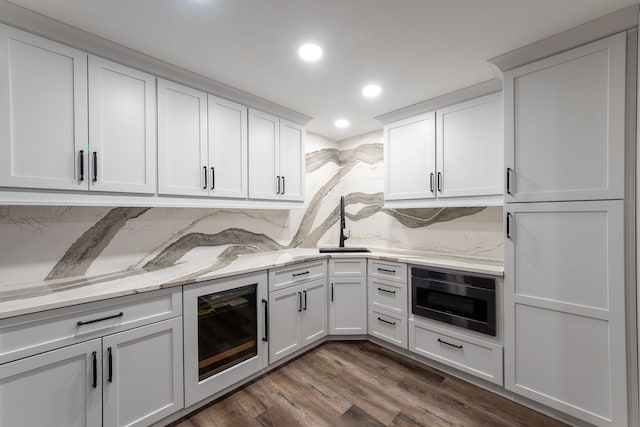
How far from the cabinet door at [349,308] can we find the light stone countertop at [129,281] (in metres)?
0.48

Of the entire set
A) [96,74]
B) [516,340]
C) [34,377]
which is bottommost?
[516,340]

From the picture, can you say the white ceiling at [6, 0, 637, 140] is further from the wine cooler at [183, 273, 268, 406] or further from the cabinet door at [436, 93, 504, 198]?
the wine cooler at [183, 273, 268, 406]

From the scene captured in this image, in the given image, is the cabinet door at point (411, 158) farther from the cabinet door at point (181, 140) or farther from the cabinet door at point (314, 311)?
the cabinet door at point (181, 140)

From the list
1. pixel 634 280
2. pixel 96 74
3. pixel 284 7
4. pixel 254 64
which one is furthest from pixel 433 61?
pixel 96 74

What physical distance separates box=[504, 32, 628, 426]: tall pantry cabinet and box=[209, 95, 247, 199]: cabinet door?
210cm

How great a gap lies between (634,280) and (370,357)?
1907mm

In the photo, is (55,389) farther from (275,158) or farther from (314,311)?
(275,158)

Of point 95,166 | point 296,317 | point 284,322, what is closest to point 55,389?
point 95,166

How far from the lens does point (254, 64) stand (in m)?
1.91

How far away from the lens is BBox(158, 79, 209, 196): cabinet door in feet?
6.22

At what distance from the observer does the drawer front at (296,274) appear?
227 centimetres

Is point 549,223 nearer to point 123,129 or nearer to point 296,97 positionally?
point 296,97

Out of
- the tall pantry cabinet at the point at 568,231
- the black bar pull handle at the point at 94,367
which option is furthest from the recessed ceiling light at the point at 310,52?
the black bar pull handle at the point at 94,367

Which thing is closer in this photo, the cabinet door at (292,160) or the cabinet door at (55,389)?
the cabinet door at (55,389)
